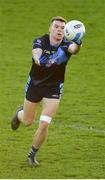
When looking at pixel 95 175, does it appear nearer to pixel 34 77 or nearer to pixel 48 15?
pixel 34 77

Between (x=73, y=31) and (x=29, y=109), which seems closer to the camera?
(x=73, y=31)

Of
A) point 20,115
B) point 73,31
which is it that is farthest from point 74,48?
point 20,115

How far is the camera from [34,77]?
1112cm

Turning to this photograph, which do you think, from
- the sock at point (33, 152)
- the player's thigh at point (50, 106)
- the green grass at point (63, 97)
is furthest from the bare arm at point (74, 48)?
the green grass at point (63, 97)

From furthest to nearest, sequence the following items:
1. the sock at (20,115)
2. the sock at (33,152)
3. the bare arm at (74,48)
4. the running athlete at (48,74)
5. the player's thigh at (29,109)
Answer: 1. the sock at (20,115)
2. the player's thigh at (29,109)
3. the sock at (33,152)
4. the running athlete at (48,74)
5. the bare arm at (74,48)

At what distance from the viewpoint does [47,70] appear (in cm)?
1098

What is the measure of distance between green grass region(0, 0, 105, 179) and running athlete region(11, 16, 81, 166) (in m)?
0.62

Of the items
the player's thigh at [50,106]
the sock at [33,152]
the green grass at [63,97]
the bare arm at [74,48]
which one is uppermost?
the bare arm at [74,48]

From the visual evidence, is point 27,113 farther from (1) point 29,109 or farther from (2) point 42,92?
(2) point 42,92

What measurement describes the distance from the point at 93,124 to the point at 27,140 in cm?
192

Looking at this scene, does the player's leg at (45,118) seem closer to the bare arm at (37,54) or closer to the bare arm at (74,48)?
the bare arm at (37,54)

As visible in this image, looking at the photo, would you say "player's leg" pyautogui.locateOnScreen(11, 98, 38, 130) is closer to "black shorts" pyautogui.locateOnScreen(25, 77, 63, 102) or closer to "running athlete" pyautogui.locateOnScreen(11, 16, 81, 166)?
"running athlete" pyautogui.locateOnScreen(11, 16, 81, 166)

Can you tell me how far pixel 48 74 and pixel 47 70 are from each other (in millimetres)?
71

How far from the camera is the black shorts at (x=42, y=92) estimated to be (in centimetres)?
1103
